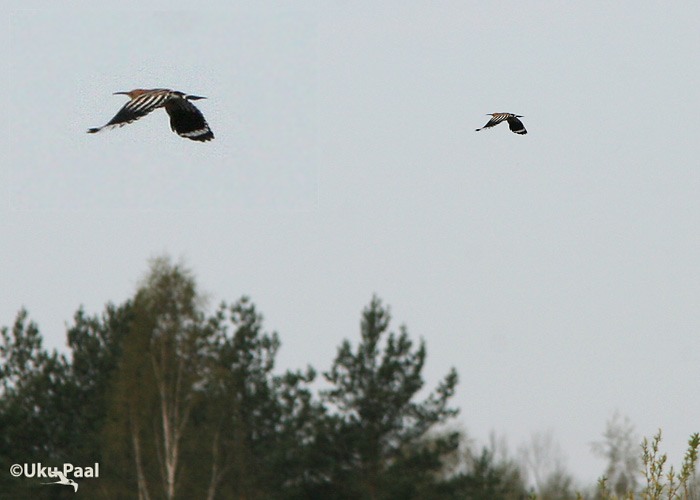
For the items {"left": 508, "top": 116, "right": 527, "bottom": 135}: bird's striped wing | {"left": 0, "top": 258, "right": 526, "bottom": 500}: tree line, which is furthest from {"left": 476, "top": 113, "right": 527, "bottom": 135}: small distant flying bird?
{"left": 0, "top": 258, "right": 526, "bottom": 500}: tree line

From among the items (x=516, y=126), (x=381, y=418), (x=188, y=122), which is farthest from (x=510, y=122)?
(x=381, y=418)

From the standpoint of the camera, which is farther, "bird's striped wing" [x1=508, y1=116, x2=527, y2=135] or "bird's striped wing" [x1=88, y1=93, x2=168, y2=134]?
"bird's striped wing" [x1=508, y1=116, x2=527, y2=135]

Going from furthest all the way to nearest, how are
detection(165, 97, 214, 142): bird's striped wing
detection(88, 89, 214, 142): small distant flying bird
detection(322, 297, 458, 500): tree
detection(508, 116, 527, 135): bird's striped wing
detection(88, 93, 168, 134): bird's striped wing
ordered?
detection(322, 297, 458, 500): tree < detection(165, 97, 214, 142): bird's striped wing < detection(508, 116, 527, 135): bird's striped wing < detection(88, 89, 214, 142): small distant flying bird < detection(88, 93, 168, 134): bird's striped wing

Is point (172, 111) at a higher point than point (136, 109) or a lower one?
higher

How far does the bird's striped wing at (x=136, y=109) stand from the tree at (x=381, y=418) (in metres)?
21.0

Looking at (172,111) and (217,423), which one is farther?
(217,423)

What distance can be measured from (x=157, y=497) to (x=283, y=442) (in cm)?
440

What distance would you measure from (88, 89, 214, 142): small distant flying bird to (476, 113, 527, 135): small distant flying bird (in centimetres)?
306

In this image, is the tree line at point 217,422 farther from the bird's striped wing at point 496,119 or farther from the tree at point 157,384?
the bird's striped wing at point 496,119

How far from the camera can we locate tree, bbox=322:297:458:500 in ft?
106

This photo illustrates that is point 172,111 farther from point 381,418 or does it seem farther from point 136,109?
point 381,418

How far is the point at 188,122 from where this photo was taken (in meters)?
13.8

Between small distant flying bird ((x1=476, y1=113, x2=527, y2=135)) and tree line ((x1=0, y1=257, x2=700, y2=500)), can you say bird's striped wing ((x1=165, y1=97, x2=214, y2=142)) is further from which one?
tree line ((x1=0, y1=257, x2=700, y2=500))

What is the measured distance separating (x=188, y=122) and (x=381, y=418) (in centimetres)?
2104
